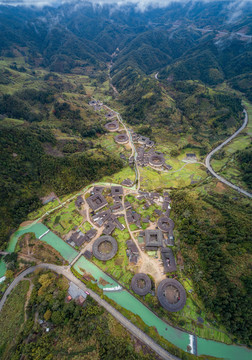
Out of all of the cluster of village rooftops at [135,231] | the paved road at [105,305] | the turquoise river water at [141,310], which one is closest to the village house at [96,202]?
the cluster of village rooftops at [135,231]

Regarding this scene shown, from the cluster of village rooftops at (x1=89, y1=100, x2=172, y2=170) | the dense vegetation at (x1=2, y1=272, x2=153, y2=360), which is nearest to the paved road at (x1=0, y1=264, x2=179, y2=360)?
the dense vegetation at (x1=2, y1=272, x2=153, y2=360)

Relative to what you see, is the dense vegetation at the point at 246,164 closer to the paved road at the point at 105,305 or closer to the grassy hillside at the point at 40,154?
the grassy hillside at the point at 40,154

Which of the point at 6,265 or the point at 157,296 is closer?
the point at 157,296

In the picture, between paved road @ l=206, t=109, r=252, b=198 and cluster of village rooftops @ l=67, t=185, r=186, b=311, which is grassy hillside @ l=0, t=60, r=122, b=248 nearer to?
cluster of village rooftops @ l=67, t=185, r=186, b=311

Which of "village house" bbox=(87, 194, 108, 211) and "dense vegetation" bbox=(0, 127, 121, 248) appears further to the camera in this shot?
"village house" bbox=(87, 194, 108, 211)

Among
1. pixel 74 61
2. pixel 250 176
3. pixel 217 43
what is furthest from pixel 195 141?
pixel 74 61

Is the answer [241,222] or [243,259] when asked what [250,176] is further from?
[243,259]
